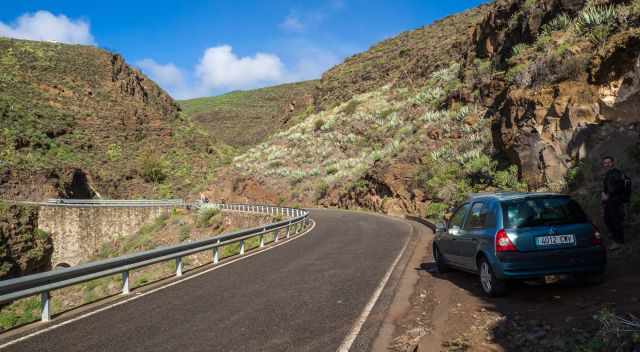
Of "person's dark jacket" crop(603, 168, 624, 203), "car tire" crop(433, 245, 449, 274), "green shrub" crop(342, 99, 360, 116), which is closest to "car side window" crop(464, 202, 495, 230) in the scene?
"car tire" crop(433, 245, 449, 274)

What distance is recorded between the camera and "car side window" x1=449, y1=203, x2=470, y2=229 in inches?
319

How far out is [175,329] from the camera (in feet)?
19.3

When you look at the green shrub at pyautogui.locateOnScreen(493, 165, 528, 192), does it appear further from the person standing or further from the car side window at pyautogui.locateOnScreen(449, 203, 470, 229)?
the car side window at pyautogui.locateOnScreen(449, 203, 470, 229)

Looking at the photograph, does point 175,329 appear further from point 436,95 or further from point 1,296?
point 436,95

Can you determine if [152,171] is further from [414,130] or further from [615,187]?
[615,187]

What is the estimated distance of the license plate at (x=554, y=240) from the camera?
248 inches

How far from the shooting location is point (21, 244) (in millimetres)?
30984

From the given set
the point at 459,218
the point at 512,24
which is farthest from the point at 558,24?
the point at 459,218

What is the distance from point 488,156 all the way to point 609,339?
18.4 metres

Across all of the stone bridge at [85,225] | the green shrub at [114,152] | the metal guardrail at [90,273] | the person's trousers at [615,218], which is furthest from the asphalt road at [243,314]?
the green shrub at [114,152]

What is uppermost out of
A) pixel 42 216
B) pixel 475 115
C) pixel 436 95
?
pixel 436 95

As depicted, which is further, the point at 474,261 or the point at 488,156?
the point at 488,156

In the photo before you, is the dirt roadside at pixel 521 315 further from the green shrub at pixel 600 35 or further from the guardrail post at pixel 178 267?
the green shrub at pixel 600 35

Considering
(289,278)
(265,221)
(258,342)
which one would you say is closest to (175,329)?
(258,342)
